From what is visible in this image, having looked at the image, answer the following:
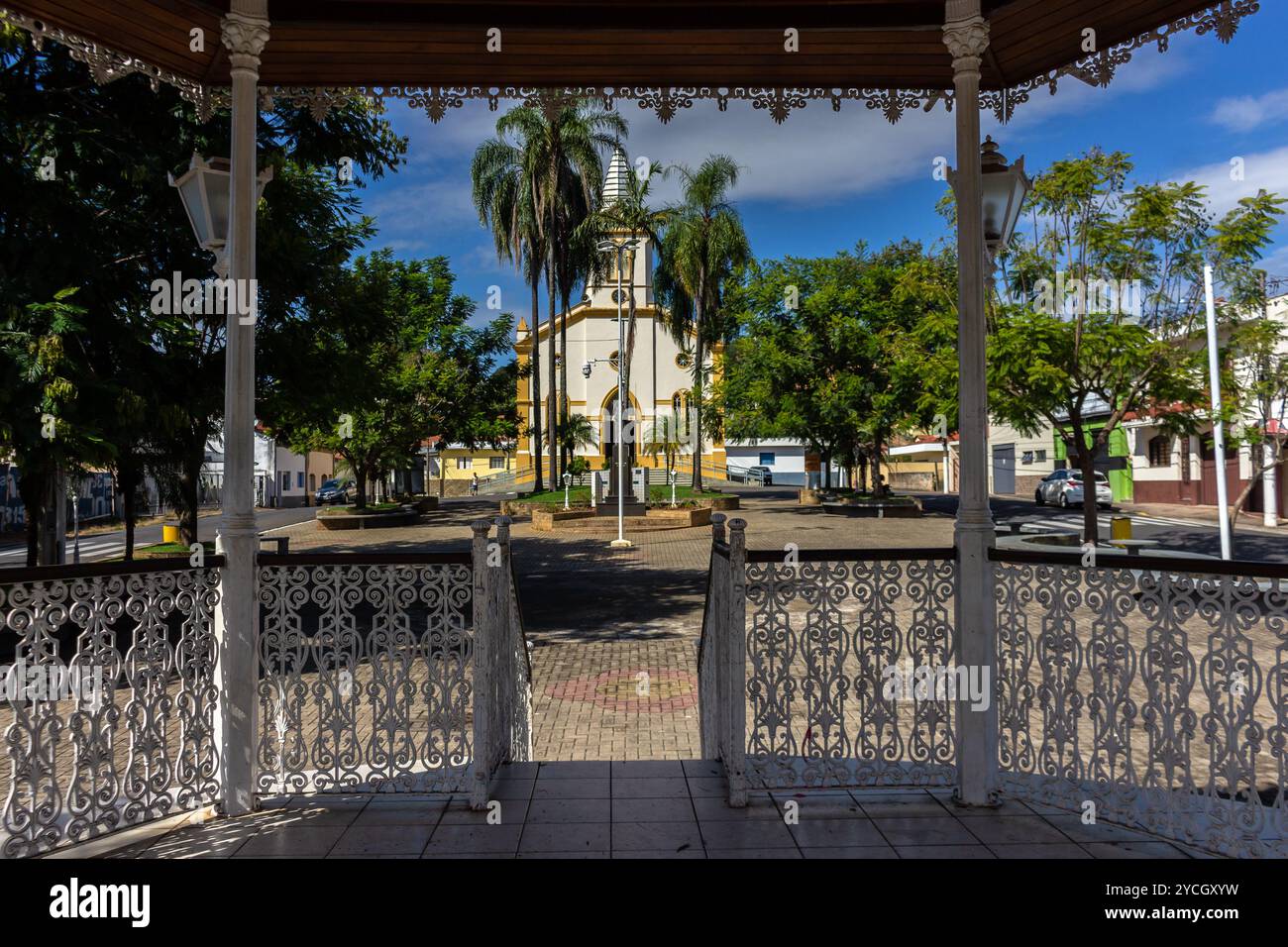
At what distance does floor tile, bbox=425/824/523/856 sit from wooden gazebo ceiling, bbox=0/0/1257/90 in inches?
169

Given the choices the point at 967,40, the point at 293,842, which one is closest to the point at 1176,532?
the point at 967,40

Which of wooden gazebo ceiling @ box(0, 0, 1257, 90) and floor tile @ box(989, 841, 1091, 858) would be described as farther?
wooden gazebo ceiling @ box(0, 0, 1257, 90)

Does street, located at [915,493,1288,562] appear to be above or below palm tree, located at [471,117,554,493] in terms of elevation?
below

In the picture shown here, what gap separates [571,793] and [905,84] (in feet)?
15.7

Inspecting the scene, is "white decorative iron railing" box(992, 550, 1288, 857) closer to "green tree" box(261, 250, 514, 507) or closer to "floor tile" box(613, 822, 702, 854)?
"floor tile" box(613, 822, 702, 854)

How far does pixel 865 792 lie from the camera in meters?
3.99

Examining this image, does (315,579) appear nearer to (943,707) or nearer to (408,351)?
(943,707)

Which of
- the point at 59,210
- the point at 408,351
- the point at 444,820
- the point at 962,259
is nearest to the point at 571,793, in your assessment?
the point at 444,820

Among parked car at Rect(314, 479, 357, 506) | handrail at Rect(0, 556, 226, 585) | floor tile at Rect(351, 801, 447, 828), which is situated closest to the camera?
handrail at Rect(0, 556, 226, 585)

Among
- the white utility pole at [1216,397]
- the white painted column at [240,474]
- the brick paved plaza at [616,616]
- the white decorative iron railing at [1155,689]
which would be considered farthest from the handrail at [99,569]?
the white utility pole at [1216,397]

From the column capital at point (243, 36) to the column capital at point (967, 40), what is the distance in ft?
11.7

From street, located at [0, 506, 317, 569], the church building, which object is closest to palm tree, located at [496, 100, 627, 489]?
street, located at [0, 506, 317, 569]

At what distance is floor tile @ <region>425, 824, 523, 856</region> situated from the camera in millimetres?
3484

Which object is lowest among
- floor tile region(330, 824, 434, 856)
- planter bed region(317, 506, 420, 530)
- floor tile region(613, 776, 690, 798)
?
floor tile region(613, 776, 690, 798)
